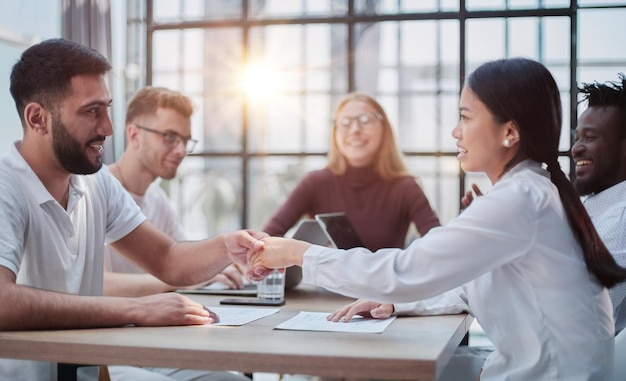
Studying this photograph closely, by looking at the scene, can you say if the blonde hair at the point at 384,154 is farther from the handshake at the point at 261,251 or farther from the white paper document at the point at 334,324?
the white paper document at the point at 334,324

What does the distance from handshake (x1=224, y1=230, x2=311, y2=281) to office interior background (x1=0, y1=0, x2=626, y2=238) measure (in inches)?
90.6

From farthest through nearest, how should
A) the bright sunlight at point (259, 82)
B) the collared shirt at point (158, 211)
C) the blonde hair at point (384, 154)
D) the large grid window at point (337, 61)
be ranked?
the bright sunlight at point (259, 82)
the large grid window at point (337, 61)
the blonde hair at point (384, 154)
the collared shirt at point (158, 211)

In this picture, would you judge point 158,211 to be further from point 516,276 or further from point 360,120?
point 516,276

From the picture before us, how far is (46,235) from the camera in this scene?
1.89m

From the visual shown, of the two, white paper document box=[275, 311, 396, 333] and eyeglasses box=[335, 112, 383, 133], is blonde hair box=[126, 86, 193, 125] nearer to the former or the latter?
eyeglasses box=[335, 112, 383, 133]

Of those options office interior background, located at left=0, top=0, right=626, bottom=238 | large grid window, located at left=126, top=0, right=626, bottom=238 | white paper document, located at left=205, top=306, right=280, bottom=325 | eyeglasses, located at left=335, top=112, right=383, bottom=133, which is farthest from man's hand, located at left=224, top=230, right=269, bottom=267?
office interior background, located at left=0, top=0, right=626, bottom=238

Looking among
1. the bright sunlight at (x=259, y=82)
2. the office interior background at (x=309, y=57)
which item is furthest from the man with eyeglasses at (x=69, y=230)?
the bright sunlight at (x=259, y=82)

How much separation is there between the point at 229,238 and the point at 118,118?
312cm

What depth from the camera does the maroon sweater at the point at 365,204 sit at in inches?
136

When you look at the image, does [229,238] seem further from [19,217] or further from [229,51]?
[229,51]

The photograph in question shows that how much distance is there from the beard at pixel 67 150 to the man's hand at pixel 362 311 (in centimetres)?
86

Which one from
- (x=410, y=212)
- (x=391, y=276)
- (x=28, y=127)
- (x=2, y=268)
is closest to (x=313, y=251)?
(x=391, y=276)

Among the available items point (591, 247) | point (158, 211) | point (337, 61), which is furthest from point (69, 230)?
point (337, 61)

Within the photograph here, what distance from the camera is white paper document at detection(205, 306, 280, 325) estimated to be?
177cm
